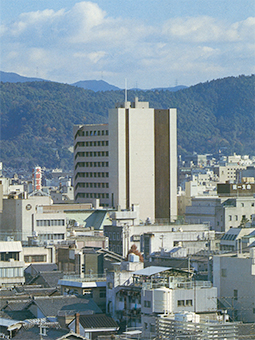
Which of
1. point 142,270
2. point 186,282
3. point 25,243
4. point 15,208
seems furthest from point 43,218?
point 186,282

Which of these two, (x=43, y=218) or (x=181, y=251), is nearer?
(x=181, y=251)

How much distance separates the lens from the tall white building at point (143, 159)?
112562mm

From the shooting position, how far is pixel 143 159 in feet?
374

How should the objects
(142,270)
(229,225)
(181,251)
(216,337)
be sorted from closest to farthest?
1. (216,337)
2. (142,270)
3. (181,251)
4. (229,225)

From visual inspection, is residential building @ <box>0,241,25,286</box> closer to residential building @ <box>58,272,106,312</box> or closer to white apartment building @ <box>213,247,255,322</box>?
residential building @ <box>58,272,106,312</box>

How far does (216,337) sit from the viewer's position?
32.1 m

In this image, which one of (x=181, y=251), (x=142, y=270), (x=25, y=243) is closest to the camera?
(x=142, y=270)

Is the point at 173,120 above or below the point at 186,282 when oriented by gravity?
above

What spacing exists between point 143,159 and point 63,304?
70.0 metres

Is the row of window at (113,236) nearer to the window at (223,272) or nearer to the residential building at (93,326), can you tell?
the window at (223,272)

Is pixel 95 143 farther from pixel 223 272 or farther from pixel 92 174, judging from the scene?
pixel 223 272

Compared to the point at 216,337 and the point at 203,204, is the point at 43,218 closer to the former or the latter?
the point at 203,204

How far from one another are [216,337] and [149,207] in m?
79.3

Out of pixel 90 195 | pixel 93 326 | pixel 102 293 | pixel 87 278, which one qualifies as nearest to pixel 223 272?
pixel 102 293
